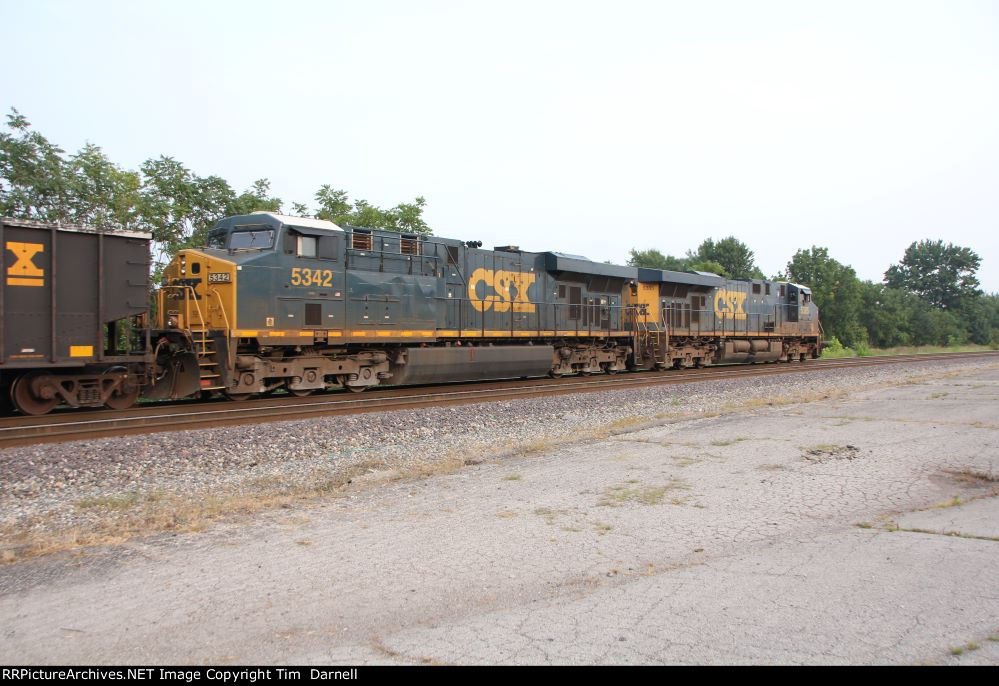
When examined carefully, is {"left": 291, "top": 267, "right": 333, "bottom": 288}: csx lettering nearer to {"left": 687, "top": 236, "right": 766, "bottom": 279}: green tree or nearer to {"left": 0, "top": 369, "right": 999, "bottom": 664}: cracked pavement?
{"left": 0, "top": 369, "right": 999, "bottom": 664}: cracked pavement

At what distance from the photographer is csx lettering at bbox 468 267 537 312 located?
1836 cm

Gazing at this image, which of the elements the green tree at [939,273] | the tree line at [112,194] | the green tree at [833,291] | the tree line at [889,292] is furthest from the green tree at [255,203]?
the green tree at [939,273]

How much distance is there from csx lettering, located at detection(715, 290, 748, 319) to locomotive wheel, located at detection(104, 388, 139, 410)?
20908mm

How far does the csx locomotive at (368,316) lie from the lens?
508 inches

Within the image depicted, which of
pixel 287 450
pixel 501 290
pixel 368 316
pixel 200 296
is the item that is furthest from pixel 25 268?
pixel 501 290

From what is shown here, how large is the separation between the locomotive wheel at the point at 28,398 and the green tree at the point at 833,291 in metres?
A: 59.8

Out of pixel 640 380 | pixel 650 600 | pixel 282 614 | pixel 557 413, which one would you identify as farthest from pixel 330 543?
pixel 640 380

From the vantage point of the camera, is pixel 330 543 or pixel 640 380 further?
pixel 640 380

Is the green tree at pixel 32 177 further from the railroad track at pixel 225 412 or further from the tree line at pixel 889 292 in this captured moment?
the tree line at pixel 889 292

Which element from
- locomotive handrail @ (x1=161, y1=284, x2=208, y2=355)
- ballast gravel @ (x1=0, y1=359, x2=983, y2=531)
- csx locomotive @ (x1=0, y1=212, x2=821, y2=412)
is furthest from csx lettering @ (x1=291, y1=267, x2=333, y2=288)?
ballast gravel @ (x1=0, y1=359, x2=983, y2=531)
